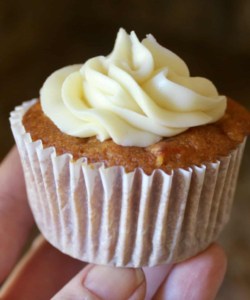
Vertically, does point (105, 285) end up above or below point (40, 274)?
above

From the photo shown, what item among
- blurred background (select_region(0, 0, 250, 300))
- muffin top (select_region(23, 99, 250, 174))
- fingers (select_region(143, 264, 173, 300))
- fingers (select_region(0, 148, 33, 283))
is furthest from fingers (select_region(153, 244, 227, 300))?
blurred background (select_region(0, 0, 250, 300))

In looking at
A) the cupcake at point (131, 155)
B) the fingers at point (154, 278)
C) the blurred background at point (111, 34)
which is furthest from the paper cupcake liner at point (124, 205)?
the blurred background at point (111, 34)

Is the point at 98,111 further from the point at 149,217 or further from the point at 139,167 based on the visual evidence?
the point at 149,217

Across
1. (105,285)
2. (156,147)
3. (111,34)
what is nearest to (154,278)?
(105,285)

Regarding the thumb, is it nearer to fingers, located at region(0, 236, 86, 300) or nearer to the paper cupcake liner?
the paper cupcake liner

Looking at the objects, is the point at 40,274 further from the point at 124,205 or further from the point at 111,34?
the point at 111,34

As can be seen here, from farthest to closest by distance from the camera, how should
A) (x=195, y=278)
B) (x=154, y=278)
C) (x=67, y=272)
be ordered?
(x=67, y=272), (x=154, y=278), (x=195, y=278)

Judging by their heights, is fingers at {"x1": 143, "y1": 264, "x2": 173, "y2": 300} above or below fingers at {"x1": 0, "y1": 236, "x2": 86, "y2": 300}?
above

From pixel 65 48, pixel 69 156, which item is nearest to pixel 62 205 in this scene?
pixel 69 156
